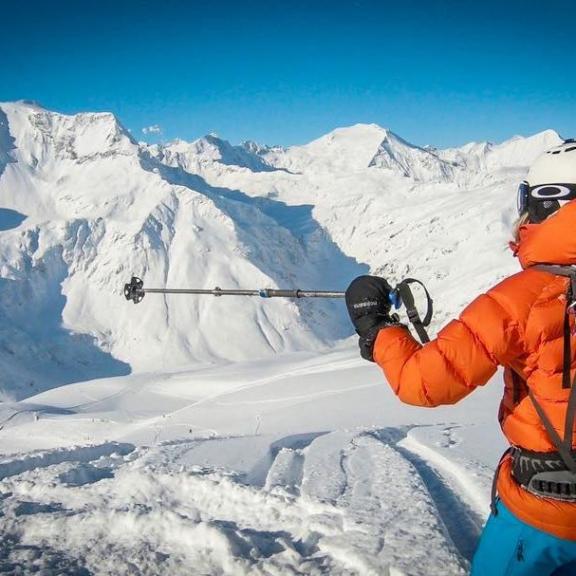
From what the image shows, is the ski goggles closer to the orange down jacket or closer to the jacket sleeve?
the orange down jacket

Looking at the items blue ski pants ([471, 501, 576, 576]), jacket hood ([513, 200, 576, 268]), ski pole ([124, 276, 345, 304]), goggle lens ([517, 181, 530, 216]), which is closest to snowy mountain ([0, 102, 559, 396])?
ski pole ([124, 276, 345, 304])

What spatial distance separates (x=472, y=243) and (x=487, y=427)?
472 ft

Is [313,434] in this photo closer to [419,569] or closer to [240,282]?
[419,569]

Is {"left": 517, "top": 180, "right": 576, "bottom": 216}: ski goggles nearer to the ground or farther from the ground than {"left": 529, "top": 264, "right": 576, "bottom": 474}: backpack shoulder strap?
farther from the ground

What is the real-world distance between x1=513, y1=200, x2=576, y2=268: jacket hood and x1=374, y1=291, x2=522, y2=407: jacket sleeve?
30cm

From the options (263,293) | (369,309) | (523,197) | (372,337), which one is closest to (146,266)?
(263,293)

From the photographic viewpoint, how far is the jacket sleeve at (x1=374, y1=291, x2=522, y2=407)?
8.85 ft

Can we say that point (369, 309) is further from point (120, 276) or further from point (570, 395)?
point (120, 276)

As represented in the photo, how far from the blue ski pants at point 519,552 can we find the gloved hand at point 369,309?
1229mm

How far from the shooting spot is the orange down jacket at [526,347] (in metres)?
2.68

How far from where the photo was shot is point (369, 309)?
3.26 metres

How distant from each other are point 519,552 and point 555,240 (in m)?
1.74

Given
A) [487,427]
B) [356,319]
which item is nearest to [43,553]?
[356,319]

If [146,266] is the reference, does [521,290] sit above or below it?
below
